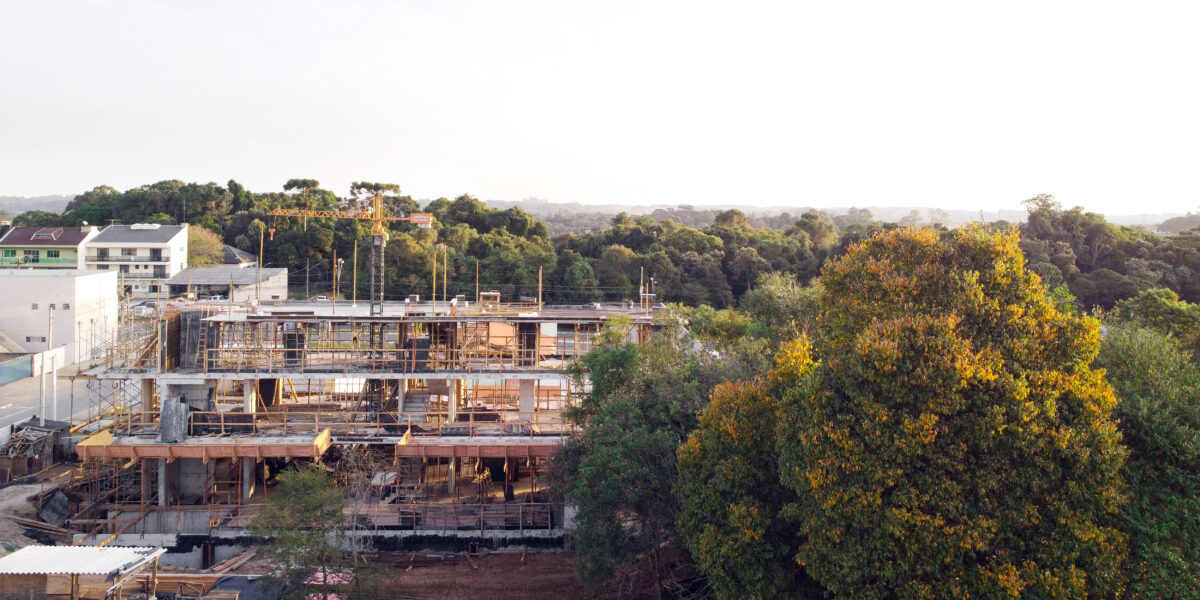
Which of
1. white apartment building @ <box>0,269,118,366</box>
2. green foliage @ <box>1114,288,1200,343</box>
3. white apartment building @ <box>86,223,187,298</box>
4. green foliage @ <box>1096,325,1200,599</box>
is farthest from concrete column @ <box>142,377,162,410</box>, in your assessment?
white apartment building @ <box>86,223,187,298</box>

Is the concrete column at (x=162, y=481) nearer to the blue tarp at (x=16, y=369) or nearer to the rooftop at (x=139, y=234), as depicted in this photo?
the blue tarp at (x=16, y=369)

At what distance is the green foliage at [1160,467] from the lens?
30.6ft

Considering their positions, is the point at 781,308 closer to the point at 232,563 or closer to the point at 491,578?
the point at 491,578

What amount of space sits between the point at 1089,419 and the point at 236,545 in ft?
65.5

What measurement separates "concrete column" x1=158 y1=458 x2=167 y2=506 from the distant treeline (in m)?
21.1

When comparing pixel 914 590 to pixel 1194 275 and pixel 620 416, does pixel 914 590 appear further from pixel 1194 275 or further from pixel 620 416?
pixel 1194 275

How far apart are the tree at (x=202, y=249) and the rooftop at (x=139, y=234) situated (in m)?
2.62

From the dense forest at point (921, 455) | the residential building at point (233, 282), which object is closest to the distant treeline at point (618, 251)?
the residential building at point (233, 282)

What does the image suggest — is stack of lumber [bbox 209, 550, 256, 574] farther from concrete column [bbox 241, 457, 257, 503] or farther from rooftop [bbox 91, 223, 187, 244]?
rooftop [bbox 91, 223, 187, 244]

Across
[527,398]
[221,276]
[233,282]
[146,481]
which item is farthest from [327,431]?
[221,276]

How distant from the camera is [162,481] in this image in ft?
67.8

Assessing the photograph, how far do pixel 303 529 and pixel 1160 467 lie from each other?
14.9 meters

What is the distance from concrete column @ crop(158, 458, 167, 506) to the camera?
20.5 metres

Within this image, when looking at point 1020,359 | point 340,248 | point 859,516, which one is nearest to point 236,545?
point 859,516
